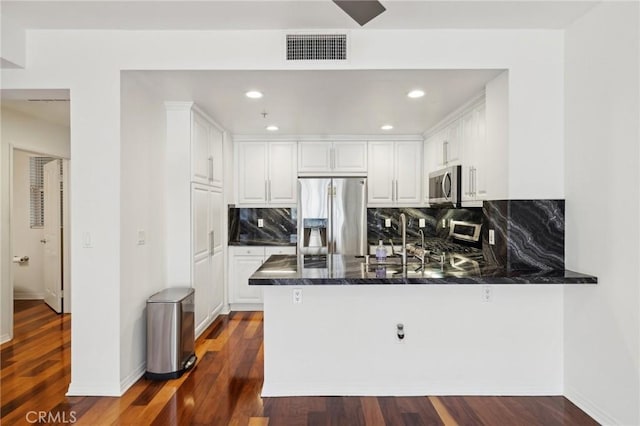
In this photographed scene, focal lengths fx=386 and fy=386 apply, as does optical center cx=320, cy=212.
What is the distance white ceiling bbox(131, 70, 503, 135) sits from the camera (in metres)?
2.83

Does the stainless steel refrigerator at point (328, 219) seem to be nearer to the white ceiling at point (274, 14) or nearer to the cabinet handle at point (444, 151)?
the cabinet handle at point (444, 151)

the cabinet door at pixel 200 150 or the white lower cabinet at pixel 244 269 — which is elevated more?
the cabinet door at pixel 200 150

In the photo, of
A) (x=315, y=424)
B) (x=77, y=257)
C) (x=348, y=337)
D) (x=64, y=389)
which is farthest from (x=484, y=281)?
(x=64, y=389)

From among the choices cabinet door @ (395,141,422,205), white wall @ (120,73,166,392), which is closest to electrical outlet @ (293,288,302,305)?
white wall @ (120,73,166,392)

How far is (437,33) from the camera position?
8.77 ft

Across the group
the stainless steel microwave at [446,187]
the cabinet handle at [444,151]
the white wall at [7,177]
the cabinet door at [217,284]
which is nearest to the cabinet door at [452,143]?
the cabinet handle at [444,151]

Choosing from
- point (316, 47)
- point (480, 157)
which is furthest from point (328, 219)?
point (316, 47)

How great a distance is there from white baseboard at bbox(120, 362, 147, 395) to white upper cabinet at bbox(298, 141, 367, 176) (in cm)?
300

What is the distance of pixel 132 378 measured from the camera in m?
2.87

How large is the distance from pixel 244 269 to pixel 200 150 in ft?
5.76

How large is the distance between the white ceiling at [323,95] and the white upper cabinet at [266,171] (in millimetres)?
533

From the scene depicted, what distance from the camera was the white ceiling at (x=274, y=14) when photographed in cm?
233

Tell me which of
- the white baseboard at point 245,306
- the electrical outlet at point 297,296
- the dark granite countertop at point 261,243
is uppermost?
the dark granite countertop at point 261,243

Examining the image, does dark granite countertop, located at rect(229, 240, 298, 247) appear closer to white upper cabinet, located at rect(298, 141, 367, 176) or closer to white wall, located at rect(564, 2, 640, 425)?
white upper cabinet, located at rect(298, 141, 367, 176)
